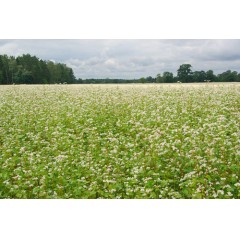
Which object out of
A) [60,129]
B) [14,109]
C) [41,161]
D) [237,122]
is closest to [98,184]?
[41,161]

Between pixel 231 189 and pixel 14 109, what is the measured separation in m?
8.11

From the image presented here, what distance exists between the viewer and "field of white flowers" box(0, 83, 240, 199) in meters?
5.56

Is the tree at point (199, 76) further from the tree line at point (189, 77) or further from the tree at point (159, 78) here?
the tree at point (159, 78)

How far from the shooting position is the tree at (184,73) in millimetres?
7684

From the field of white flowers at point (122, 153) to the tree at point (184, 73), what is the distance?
103 centimetres

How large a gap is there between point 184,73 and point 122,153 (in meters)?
2.64

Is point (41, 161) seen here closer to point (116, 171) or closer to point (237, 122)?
point (116, 171)

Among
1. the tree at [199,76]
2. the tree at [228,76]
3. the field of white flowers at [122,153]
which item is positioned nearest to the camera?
the field of white flowers at [122,153]

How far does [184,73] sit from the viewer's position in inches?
312

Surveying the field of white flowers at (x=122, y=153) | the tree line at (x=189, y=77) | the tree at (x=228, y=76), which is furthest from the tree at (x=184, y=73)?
the field of white flowers at (x=122, y=153)

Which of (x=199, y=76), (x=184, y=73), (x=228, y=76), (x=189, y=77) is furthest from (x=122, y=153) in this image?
(x=228, y=76)

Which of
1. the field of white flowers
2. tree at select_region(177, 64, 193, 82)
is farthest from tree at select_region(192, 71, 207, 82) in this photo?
the field of white flowers

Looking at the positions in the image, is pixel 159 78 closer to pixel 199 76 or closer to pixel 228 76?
pixel 199 76

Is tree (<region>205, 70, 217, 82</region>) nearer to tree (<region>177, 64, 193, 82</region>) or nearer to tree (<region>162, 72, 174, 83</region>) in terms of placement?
tree (<region>177, 64, 193, 82</region>)
